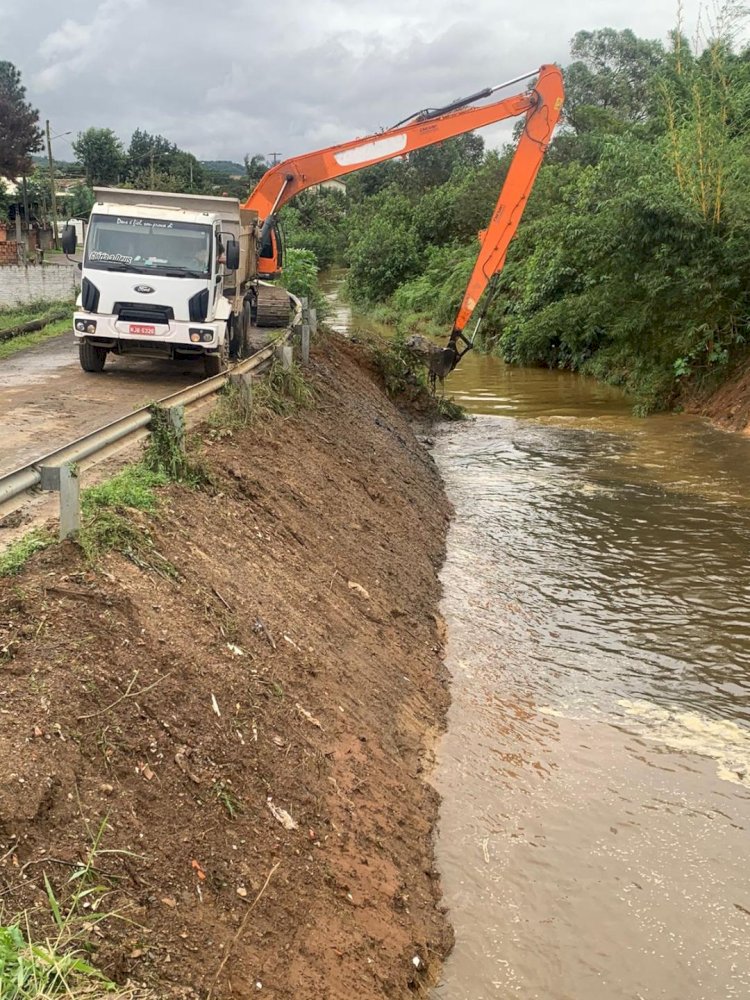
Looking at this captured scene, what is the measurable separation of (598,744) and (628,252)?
15.2 metres

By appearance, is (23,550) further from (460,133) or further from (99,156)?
(99,156)

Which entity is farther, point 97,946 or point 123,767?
point 123,767

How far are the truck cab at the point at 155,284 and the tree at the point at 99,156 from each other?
225ft

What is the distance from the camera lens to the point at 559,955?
462cm

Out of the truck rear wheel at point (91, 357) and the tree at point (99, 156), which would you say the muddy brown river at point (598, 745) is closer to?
the truck rear wheel at point (91, 357)

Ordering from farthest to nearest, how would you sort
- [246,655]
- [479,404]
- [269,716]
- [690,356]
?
[479,404] < [690,356] < [246,655] < [269,716]

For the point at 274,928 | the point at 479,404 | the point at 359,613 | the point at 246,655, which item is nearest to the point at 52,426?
the point at 359,613

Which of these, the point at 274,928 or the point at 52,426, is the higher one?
the point at 52,426

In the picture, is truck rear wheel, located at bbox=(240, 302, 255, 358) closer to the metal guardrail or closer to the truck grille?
the truck grille

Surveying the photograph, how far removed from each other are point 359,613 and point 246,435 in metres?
2.76

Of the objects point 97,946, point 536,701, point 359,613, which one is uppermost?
point 97,946

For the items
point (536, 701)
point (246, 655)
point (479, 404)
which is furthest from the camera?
point (479, 404)

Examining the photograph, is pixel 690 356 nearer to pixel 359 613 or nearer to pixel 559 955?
pixel 359 613

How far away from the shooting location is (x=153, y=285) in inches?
495
